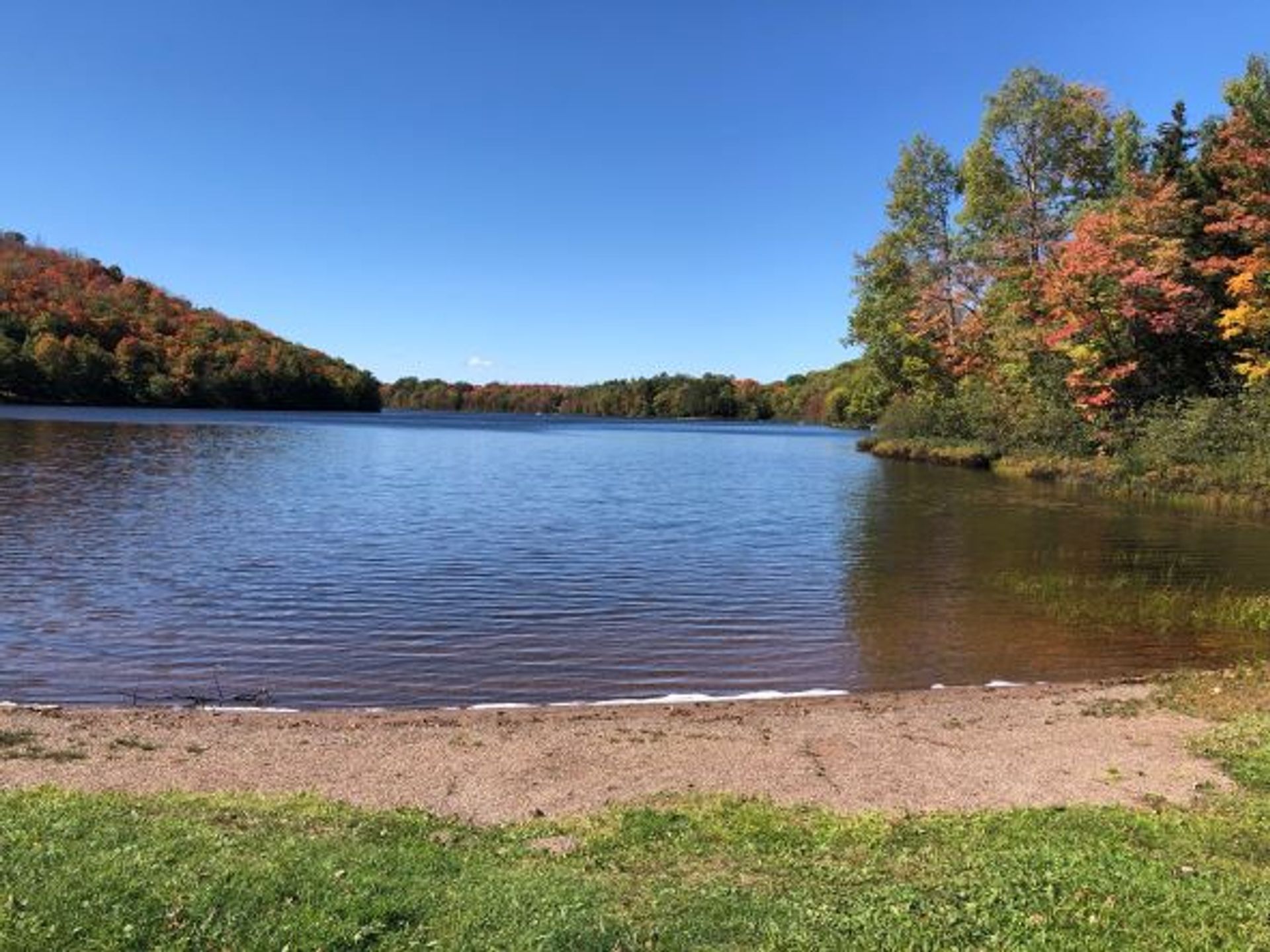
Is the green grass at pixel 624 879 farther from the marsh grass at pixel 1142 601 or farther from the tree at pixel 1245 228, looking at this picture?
the tree at pixel 1245 228

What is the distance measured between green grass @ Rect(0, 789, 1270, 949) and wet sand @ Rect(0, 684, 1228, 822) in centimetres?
96

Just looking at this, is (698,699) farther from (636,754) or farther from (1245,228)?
(1245,228)

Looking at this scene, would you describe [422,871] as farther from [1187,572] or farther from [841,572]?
[1187,572]

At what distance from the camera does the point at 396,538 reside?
2353cm

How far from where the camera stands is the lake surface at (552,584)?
12500 millimetres

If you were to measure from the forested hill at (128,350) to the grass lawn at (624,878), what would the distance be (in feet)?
421

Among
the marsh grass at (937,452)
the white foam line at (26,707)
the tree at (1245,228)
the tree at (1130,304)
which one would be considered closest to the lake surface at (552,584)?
the white foam line at (26,707)

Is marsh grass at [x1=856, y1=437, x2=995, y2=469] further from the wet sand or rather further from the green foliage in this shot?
the green foliage

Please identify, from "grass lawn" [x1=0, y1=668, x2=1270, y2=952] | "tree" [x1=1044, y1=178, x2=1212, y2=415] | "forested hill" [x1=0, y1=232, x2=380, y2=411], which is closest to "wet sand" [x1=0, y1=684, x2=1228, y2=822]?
"grass lawn" [x1=0, y1=668, x2=1270, y2=952]

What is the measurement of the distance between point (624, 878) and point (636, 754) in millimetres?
3368

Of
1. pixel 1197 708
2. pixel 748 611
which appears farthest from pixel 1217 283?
pixel 1197 708

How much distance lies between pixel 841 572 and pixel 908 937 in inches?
634

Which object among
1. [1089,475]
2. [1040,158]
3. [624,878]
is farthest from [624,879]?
[1040,158]

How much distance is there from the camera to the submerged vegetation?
113 feet
